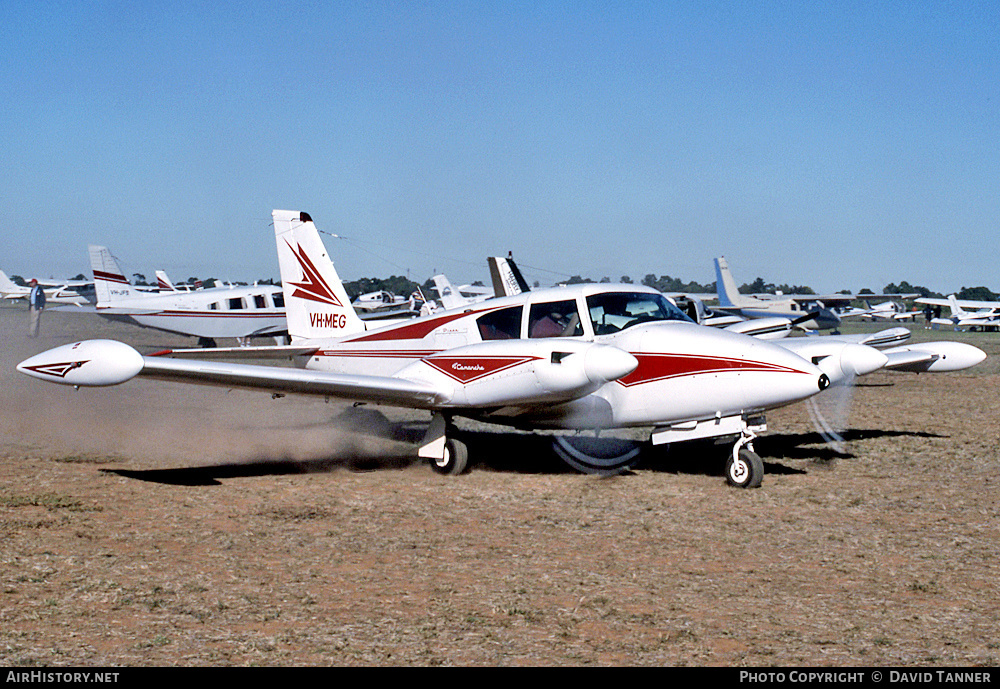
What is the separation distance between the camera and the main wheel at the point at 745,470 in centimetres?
990

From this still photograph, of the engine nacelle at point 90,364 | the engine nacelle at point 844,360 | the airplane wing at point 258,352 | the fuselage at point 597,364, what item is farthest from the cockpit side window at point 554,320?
the engine nacelle at point 90,364

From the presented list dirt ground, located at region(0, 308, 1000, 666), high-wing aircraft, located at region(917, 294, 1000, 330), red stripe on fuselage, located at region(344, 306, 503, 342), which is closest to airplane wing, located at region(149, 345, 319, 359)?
red stripe on fuselage, located at region(344, 306, 503, 342)

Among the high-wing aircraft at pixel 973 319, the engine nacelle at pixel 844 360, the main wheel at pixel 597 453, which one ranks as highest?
the engine nacelle at pixel 844 360

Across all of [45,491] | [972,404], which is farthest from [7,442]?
[972,404]

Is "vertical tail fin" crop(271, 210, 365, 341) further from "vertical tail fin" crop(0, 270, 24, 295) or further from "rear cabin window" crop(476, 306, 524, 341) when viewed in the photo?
"vertical tail fin" crop(0, 270, 24, 295)

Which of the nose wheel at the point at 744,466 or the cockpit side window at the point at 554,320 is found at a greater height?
the cockpit side window at the point at 554,320

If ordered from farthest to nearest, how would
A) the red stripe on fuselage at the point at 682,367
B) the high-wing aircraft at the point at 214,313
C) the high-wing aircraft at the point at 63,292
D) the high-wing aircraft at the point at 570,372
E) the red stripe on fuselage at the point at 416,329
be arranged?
the high-wing aircraft at the point at 63,292 → the high-wing aircraft at the point at 214,313 → the red stripe on fuselage at the point at 416,329 → the red stripe on fuselage at the point at 682,367 → the high-wing aircraft at the point at 570,372

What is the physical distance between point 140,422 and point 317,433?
3.14 m

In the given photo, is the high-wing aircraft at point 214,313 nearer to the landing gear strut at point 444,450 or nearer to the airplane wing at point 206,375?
the landing gear strut at point 444,450

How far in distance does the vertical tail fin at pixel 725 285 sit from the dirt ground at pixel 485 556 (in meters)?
40.4

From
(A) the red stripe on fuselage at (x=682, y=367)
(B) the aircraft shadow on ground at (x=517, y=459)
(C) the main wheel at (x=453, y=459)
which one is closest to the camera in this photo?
(A) the red stripe on fuselage at (x=682, y=367)

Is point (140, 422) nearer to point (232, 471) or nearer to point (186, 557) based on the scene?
point (232, 471)

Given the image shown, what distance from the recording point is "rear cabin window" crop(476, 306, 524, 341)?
11.2 m

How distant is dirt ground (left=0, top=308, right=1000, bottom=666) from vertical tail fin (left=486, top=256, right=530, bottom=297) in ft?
44.8
